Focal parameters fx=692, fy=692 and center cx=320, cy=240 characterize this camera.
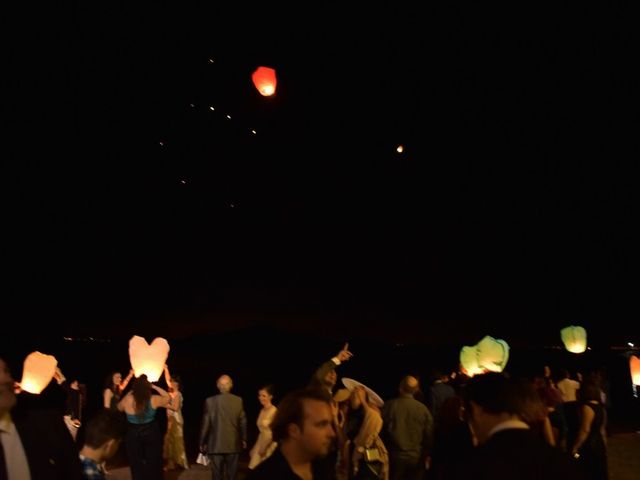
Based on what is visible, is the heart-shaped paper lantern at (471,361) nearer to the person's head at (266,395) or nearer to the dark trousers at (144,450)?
the person's head at (266,395)

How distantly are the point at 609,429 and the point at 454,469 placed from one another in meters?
15.4

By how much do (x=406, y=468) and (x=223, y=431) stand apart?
2.31m

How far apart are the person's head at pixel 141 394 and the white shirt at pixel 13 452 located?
149 inches

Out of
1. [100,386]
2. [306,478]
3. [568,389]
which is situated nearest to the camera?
[306,478]

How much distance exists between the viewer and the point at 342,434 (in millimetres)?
6715

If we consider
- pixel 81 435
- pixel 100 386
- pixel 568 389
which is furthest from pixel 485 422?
pixel 100 386

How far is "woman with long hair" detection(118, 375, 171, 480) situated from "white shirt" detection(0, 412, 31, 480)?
3909 mm

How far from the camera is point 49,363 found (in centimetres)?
809

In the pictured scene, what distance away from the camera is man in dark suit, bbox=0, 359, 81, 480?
140 inches

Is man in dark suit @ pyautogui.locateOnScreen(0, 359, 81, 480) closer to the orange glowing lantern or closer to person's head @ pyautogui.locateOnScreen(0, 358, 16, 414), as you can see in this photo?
person's head @ pyautogui.locateOnScreen(0, 358, 16, 414)

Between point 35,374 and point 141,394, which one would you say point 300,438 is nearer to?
point 141,394

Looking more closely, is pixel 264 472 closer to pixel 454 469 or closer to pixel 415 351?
pixel 454 469

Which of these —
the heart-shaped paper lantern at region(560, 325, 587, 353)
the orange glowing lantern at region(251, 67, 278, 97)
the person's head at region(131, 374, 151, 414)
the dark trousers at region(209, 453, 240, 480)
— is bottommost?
the dark trousers at region(209, 453, 240, 480)

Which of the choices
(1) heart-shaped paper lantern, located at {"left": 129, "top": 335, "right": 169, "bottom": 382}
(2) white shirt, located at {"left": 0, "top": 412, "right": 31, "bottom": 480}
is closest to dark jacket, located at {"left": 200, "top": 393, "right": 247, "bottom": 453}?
(1) heart-shaped paper lantern, located at {"left": 129, "top": 335, "right": 169, "bottom": 382}
